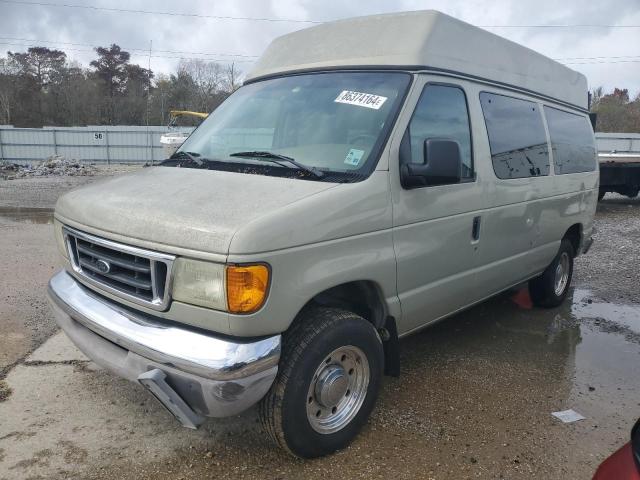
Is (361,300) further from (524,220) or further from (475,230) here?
(524,220)

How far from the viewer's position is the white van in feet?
7.90

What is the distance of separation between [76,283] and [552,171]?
4184 mm

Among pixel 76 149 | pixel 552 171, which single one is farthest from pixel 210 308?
pixel 76 149

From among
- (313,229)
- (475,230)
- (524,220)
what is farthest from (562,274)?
(313,229)

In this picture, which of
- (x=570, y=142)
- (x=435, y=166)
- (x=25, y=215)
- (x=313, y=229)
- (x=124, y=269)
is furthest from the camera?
(x=25, y=215)

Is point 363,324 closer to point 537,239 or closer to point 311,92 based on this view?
point 311,92

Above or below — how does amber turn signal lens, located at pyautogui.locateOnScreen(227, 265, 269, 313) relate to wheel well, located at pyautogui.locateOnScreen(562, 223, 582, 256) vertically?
above

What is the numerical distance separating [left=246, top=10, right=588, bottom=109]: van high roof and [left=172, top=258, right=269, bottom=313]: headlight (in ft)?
5.98

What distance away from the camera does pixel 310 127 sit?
3301 millimetres

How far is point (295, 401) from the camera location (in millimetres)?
2641

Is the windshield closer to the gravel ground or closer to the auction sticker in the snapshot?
the auction sticker

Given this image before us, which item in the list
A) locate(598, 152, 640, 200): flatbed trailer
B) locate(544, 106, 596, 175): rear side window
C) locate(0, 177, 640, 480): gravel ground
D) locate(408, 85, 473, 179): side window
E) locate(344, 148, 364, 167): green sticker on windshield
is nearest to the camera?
locate(0, 177, 640, 480): gravel ground

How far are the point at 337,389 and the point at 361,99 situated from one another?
1779 mm

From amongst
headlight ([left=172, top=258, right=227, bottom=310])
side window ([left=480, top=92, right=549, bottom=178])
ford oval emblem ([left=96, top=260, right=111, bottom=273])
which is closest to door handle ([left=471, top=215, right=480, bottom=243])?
side window ([left=480, top=92, right=549, bottom=178])
